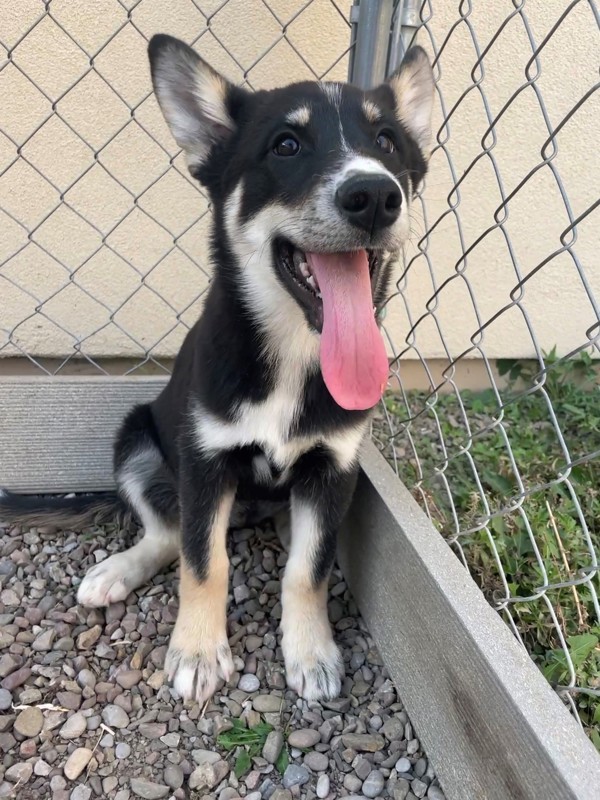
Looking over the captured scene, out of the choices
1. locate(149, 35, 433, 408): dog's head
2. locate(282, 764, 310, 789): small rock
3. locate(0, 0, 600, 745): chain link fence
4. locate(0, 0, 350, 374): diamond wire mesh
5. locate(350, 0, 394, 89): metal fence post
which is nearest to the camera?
locate(149, 35, 433, 408): dog's head

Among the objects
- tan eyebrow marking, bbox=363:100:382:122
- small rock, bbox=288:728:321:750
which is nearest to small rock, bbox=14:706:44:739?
small rock, bbox=288:728:321:750

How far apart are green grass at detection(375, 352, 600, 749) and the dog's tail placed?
120 cm

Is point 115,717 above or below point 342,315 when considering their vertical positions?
below

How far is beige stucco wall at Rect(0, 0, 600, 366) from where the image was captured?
2.65m

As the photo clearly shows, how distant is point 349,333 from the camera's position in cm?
165

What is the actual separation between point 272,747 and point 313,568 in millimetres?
521

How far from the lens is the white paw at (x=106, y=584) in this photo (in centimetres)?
210

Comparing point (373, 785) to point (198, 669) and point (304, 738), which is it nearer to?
point (304, 738)

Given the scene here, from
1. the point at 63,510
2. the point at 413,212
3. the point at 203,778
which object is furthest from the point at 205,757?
the point at 413,212

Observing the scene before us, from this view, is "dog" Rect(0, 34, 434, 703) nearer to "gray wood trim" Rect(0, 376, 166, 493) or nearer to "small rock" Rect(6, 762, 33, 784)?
"small rock" Rect(6, 762, 33, 784)

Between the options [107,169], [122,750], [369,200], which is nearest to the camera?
[369,200]

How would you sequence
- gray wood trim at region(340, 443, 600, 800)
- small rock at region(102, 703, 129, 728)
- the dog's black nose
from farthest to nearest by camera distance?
small rock at region(102, 703, 129, 728) → the dog's black nose → gray wood trim at region(340, 443, 600, 800)

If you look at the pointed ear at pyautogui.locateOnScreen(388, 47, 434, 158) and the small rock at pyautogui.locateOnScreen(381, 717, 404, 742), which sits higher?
the pointed ear at pyautogui.locateOnScreen(388, 47, 434, 158)

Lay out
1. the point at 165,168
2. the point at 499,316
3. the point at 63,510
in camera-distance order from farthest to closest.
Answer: the point at 499,316 < the point at 165,168 < the point at 63,510
